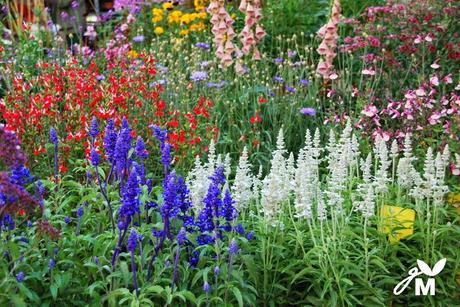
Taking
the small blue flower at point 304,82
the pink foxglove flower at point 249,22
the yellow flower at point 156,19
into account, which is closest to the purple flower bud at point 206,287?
the small blue flower at point 304,82

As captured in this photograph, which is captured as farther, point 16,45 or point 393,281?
point 16,45

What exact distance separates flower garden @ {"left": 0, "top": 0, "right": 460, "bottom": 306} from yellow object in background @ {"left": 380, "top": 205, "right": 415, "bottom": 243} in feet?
0.04

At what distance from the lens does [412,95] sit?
220 inches

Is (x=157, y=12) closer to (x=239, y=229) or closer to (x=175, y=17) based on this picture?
(x=175, y=17)

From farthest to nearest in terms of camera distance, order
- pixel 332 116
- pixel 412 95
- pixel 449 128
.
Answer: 1. pixel 332 116
2. pixel 412 95
3. pixel 449 128

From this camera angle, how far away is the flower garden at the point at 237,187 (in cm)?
350

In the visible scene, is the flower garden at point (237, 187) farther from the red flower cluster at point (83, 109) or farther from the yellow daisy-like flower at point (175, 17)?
the yellow daisy-like flower at point (175, 17)

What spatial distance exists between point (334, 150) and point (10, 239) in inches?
75.5

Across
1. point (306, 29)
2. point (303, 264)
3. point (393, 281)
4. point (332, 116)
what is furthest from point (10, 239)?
point (306, 29)

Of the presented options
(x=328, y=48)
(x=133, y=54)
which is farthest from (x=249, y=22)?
(x=133, y=54)

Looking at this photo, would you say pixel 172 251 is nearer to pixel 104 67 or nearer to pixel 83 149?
pixel 83 149

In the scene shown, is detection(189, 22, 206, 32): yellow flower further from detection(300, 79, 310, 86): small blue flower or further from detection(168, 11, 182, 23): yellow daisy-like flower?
detection(300, 79, 310, 86): small blue flower

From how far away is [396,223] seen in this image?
4.11m

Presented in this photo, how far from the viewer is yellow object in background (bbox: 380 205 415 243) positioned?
406 centimetres
